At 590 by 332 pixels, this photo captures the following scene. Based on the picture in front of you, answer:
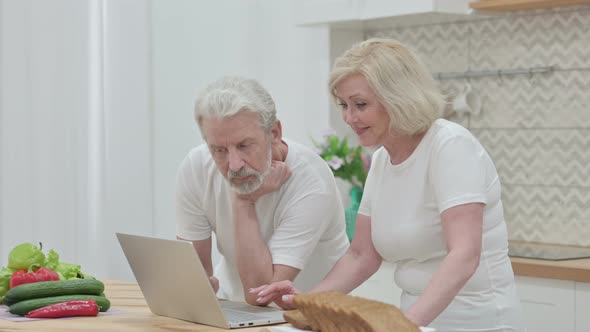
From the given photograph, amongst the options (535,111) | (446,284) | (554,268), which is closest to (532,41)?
(535,111)

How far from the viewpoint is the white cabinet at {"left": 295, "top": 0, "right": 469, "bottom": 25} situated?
3787mm

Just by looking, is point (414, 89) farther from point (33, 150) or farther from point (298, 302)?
point (33, 150)

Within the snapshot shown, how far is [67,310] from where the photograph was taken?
235 centimetres

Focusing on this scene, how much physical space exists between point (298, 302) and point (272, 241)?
2.19 feet

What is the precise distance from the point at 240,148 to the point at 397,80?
452mm

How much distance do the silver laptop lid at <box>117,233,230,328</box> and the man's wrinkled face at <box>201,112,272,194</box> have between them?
12.3 inches

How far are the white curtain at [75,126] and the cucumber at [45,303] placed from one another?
162 cm

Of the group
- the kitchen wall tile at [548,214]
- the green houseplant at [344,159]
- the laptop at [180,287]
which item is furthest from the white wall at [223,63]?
the laptop at [180,287]

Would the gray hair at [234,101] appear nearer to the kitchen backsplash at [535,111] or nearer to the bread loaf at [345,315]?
the bread loaf at [345,315]

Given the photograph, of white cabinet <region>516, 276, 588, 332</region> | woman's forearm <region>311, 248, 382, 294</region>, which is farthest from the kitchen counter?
woman's forearm <region>311, 248, 382, 294</region>

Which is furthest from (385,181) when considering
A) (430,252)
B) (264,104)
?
(264,104)

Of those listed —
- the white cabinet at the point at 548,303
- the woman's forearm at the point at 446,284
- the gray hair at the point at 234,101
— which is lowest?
the white cabinet at the point at 548,303

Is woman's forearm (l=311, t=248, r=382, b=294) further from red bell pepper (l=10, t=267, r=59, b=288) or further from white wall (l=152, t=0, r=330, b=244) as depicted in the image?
white wall (l=152, t=0, r=330, b=244)

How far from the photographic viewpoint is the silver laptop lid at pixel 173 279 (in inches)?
83.5
